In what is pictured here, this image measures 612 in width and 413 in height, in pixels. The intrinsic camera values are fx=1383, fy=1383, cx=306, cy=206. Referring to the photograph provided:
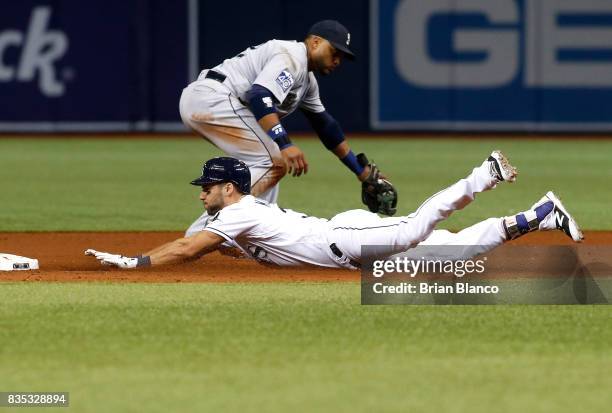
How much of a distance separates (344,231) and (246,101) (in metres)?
1.70

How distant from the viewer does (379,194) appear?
9.39 m

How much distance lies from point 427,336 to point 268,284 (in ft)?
5.67

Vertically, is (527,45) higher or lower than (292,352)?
higher

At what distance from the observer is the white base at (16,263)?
830cm

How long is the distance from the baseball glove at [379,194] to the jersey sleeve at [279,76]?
3.23ft

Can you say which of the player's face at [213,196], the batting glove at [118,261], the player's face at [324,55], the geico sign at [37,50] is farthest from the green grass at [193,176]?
the player's face at [213,196]

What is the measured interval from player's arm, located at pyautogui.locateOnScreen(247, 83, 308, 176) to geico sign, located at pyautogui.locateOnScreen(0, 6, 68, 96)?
568 inches

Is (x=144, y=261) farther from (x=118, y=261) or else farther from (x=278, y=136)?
(x=278, y=136)

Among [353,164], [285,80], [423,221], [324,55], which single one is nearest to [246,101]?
[285,80]

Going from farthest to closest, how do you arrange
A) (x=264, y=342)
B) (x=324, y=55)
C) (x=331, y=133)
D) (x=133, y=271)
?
1. (x=331, y=133)
2. (x=324, y=55)
3. (x=133, y=271)
4. (x=264, y=342)

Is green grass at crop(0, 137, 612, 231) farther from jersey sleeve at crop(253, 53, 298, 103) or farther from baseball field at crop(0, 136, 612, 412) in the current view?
jersey sleeve at crop(253, 53, 298, 103)

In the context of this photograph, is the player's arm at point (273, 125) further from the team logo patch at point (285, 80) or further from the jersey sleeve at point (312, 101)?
the jersey sleeve at point (312, 101)

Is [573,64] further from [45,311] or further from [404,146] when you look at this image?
[45,311]

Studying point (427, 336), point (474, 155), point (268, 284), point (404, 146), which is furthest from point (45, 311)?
point (404, 146)
